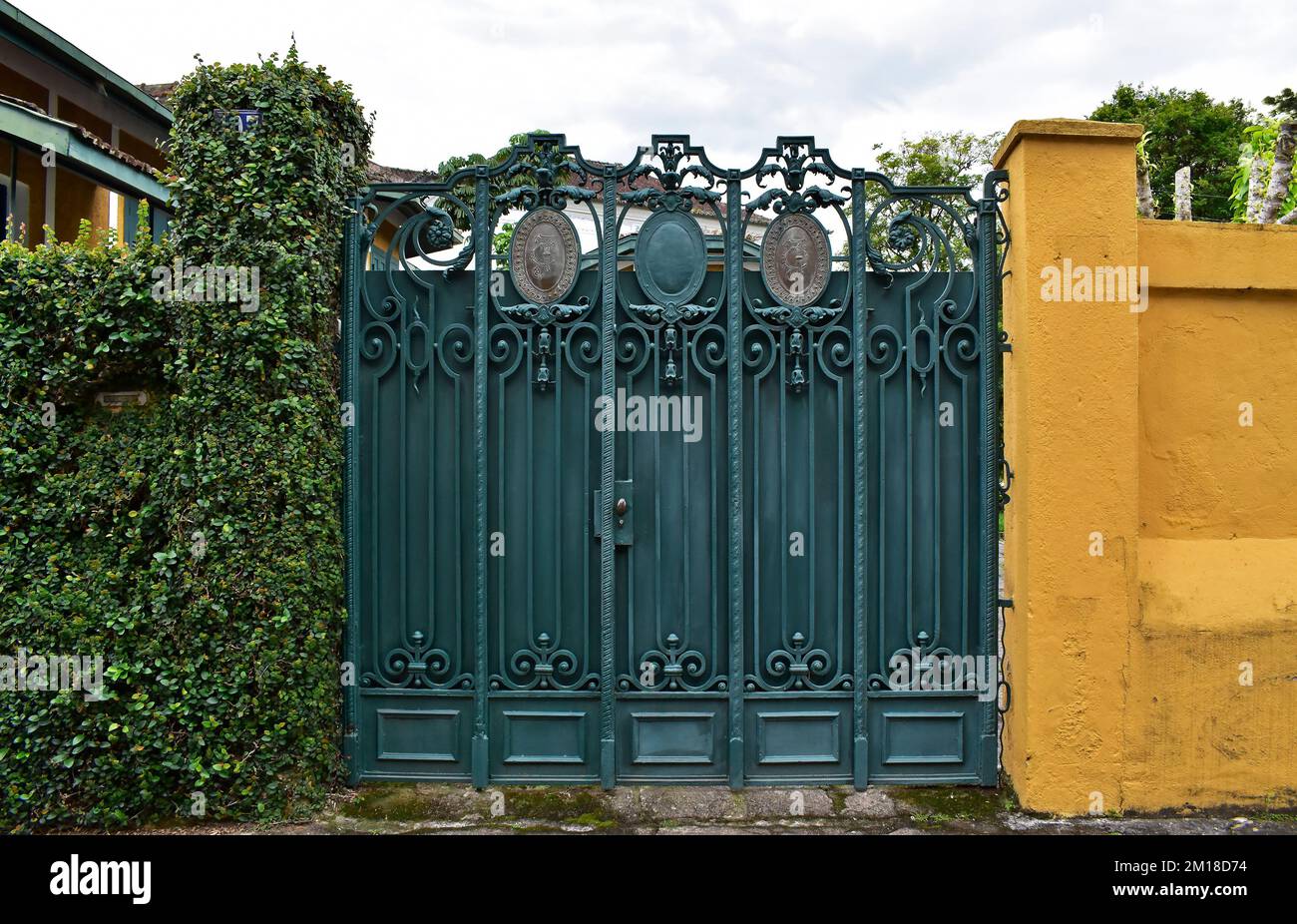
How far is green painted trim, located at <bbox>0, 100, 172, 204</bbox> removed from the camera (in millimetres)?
6125

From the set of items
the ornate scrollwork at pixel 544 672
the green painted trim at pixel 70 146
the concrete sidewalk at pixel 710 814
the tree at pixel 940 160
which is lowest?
the concrete sidewalk at pixel 710 814

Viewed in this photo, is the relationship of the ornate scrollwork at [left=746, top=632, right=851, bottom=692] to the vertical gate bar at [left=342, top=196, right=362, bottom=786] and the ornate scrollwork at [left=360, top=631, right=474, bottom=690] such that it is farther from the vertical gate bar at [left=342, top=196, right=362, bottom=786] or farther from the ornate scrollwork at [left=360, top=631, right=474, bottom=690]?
the vertical gate bar at [left=342, top=196, right=362, bottom=786]

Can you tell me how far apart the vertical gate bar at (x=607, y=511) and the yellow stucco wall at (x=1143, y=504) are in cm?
203

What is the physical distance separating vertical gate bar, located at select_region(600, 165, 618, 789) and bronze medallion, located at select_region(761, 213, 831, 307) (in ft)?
2.60

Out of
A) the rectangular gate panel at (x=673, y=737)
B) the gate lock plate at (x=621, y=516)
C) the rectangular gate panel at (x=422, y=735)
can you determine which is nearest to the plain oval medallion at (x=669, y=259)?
the gate lock plate at (x=621, y=516)

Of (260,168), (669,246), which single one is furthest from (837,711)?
(260,168)

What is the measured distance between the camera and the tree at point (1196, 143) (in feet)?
88.1

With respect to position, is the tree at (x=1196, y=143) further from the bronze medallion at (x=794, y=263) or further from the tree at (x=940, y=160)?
the bronze medallion at (x=794, y=263)

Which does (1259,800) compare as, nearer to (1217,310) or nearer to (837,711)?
(837,711)

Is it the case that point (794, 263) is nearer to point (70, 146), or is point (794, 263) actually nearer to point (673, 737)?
point (673, 737)

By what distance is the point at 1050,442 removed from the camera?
4074mm

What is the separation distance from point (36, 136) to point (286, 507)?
4480 millimetres

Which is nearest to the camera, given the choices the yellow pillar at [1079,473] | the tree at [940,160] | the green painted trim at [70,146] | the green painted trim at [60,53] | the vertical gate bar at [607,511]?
the yellow pillar at [1079,473]

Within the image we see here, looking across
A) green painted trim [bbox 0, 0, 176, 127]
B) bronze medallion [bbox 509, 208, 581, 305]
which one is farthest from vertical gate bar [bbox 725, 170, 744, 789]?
green painted trim [bbox 0, 0, 176, 127]
